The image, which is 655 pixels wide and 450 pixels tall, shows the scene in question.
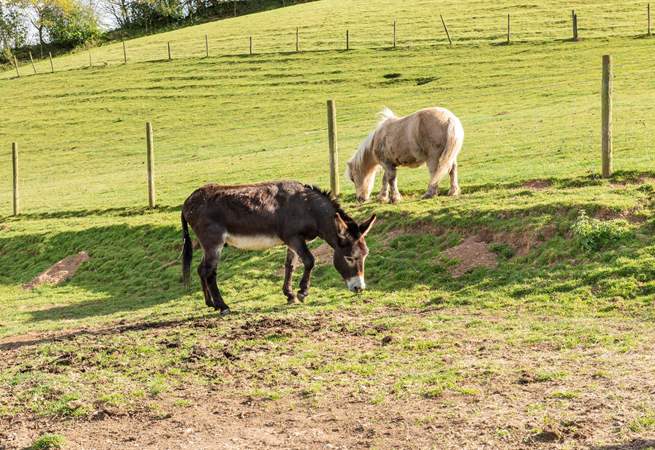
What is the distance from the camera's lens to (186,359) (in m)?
9.80

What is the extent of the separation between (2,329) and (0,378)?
3955 mm

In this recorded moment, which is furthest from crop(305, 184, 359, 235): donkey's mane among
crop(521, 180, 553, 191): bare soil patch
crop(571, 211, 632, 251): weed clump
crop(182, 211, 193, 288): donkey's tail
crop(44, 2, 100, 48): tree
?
crop(44, 2, 100, 48): tree

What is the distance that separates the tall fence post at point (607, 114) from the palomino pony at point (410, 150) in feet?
9.51

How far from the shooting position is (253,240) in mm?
12438

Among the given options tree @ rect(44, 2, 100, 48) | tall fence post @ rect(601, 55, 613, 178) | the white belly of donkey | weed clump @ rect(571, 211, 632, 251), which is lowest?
weed clump @ rect(571, 211, 632, 251)

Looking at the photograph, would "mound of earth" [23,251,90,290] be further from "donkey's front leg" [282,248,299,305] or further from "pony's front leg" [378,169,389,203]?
"donkey's front leg" [282,248,299,305]

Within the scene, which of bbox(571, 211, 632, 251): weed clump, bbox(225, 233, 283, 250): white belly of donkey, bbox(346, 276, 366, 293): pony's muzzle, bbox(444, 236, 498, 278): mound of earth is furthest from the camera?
bbox(444, 236, 498, 278): mound of earth

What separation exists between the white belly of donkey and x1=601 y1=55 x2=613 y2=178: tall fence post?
763cm

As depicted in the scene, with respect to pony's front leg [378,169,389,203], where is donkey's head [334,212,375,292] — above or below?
above

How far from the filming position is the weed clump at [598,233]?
12711 millimetres

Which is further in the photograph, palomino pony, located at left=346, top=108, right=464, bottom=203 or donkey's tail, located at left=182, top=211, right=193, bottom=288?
palomino pony, located at left=346, top=108, right=464, bottom=203

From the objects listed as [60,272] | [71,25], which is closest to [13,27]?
[71,25]

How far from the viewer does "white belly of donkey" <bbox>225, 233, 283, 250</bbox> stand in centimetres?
1243

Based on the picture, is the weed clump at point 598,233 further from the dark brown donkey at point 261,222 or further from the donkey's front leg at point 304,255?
the donkey's front leg at point 304,255
